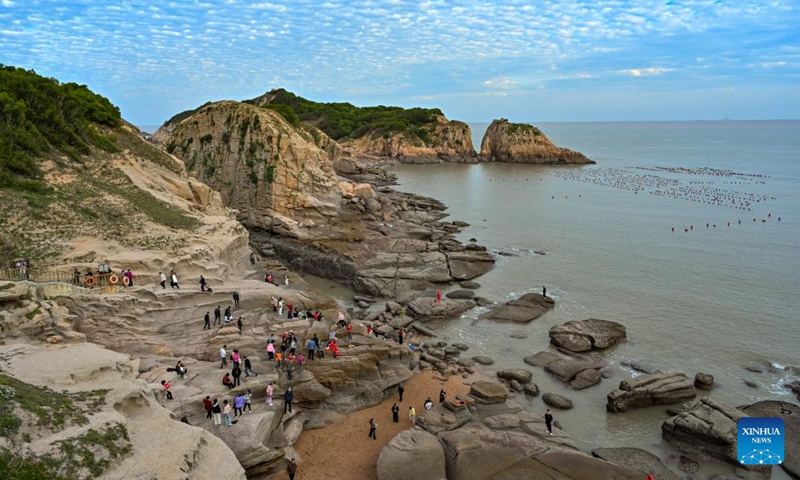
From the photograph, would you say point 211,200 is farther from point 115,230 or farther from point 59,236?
point 59,236

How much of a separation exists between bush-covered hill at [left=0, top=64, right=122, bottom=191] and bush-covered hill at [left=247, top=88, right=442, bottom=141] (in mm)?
83238

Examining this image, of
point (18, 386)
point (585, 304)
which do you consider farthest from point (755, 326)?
point (18, 386)

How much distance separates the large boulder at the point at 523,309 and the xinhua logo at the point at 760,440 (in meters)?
27.5

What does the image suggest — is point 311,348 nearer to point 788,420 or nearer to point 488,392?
point 488,392

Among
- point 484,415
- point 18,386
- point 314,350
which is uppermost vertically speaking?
point 18,386

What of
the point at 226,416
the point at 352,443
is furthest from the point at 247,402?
the point at 352,443

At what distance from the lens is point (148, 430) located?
14.1 meters

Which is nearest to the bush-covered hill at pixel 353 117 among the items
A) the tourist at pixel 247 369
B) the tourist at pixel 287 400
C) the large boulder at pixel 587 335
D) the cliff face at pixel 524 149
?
the cliff face at pixel 524 149

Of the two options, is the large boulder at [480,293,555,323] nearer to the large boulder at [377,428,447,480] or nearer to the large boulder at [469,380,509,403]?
the large boulder at [469,380,509,403]

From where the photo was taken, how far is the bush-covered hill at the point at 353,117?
127875 mm

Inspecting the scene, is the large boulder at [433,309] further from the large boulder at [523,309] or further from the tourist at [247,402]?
the tourist at [247,402]

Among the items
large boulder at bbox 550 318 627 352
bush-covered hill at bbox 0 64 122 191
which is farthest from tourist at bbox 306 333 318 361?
bush-covered hill at bbox 0 64 122 191

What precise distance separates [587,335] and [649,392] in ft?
21.1

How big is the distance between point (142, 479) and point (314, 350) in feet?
36.9
